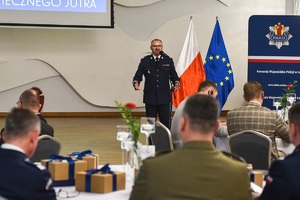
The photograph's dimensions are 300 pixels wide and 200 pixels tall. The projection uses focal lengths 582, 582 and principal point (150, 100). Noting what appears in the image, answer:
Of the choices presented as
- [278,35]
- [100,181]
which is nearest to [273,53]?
[278,35]

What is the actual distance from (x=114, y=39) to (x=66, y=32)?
107 cm

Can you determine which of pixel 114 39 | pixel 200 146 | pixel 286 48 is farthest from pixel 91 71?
pixel 200 146

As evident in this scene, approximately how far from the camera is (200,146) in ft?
7.63

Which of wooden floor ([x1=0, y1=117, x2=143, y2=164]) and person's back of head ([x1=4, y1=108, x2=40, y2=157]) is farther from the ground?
person's back of head ([x1=4, y1=108, x2=40, y2=157])

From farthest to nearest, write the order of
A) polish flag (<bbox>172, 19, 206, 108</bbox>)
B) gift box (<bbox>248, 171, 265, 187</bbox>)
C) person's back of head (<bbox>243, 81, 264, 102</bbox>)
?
polish flag (<bbox>172, 19, 206, 108</bbox>), person's back of head (<bbox>243, 81, 264, 102</bbox>), gift box (<bbox>248, 171, 265, 187</bbox>)

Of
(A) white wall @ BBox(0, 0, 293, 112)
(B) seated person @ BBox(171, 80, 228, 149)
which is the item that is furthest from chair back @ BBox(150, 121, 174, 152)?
(A) white wall @ BBox(0, 0, 293, 112)

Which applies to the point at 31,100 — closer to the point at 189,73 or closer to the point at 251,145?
the point at 251,145

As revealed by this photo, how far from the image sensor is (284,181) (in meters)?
2.46

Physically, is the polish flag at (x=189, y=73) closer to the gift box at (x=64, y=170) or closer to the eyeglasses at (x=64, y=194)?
the gift box at (x=64, y=170)

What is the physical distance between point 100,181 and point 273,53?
6.71 m

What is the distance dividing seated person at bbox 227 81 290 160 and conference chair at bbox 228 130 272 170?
0.95ft

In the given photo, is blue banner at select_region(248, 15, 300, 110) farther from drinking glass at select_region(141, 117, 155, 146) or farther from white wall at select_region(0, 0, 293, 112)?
drinking glass at select_region(141, 117, 155, 146)

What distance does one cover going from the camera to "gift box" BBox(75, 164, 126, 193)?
10.4ft

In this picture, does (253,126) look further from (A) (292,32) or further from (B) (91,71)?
(B) (91,71)
